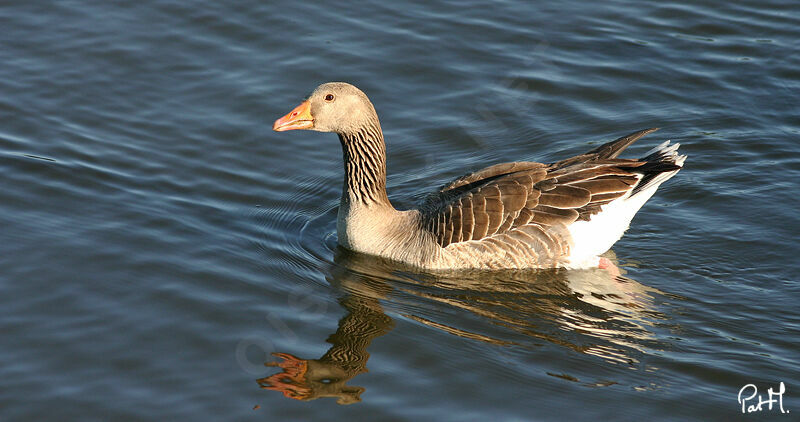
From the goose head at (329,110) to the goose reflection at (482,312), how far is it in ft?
4.75

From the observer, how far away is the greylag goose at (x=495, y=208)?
31.1ft

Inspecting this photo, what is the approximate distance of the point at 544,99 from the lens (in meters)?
12.8

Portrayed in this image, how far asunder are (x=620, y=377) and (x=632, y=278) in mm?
2079

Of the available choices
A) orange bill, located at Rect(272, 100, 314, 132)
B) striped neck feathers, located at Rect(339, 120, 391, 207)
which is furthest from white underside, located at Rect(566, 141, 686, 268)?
orange bill, located at Rect(272, 100, 314, 132)

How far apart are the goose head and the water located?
4.48ft

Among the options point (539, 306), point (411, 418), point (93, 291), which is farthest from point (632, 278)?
point (93, 291)

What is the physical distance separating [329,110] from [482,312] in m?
2.58

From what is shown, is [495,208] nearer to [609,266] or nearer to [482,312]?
[482,312]

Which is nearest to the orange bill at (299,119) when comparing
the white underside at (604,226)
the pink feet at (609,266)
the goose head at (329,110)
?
the goose head at (329,110)

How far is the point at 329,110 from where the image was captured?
946 cm
